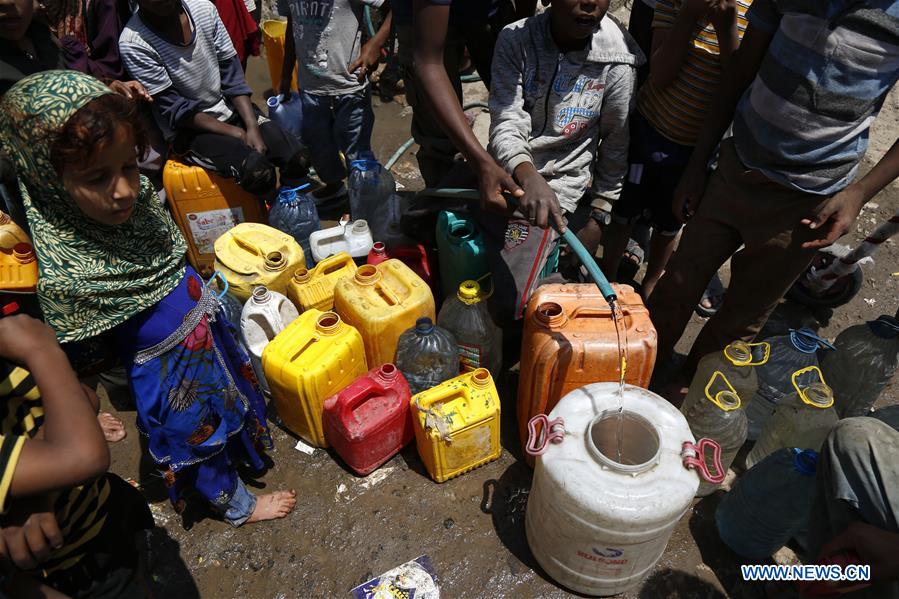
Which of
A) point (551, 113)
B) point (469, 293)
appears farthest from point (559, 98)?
point (469, 293)

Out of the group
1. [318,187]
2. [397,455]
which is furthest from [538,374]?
[318,187]

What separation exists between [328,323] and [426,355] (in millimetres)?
562

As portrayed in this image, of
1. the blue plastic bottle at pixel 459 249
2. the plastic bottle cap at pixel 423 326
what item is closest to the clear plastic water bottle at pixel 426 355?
the plastic bottle cap at pixel 423 326

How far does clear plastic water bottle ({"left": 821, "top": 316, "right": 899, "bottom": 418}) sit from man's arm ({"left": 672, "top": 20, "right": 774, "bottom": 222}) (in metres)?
1.13

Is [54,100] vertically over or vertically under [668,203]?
over

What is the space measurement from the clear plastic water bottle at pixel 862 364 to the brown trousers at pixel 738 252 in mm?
495

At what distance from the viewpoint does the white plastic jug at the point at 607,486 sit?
210 centimetres

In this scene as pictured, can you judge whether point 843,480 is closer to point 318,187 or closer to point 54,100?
point 54,100

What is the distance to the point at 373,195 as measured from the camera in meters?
4.31

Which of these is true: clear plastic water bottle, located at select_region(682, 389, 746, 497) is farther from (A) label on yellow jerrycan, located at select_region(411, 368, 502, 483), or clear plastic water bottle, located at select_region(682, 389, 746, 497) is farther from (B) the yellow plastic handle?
(A) label on yellow jerrycan, located at select_region(411, 368, 502, 483)

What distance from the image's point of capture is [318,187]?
5254mm

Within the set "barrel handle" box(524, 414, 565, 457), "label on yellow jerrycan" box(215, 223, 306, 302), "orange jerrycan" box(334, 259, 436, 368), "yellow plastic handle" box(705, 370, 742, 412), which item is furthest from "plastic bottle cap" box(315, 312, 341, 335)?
"yellow plastic handle" box(705, 370, 742, 412)

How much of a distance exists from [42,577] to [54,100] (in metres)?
1.52

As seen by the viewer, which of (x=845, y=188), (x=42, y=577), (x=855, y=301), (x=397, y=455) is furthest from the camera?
(x=855, y=301)
